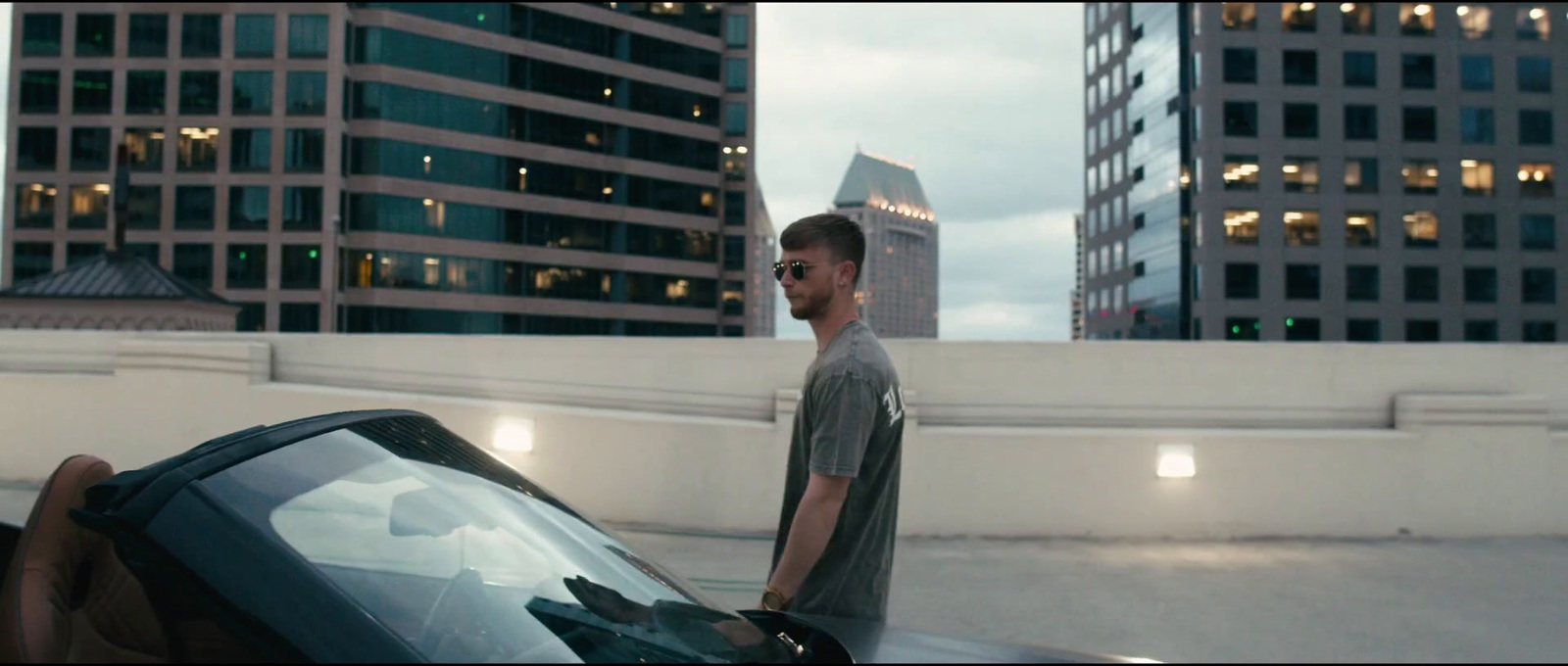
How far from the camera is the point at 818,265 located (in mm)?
3031

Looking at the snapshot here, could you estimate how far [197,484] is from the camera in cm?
174

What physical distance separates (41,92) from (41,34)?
3153mm

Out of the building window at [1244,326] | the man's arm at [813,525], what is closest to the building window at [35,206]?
the building window at [1244,326]

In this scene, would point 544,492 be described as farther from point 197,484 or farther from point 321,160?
point 321,160

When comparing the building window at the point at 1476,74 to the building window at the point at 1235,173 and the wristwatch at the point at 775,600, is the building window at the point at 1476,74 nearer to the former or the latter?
the building window at the point at 1235,173

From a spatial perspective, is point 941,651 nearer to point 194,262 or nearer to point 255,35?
point 194,262

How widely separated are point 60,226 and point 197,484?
69.0 metres

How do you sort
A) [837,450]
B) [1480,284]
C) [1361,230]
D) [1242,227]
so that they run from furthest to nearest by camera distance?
1. [1242,227]
2. [1361,230]
3. [1480,284]
4. [837,450]

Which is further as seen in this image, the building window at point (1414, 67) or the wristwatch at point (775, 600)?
the building window at point (1414, 67)

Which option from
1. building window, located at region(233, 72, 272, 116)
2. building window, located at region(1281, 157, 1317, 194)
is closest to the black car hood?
building window, located at region(233, 72, 272, 116)

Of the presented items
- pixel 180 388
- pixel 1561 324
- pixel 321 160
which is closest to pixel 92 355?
pixel 180 388

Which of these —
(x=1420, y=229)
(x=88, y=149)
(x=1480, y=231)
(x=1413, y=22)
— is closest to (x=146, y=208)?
(x=88, y=149)

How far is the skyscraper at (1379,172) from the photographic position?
60.6 m

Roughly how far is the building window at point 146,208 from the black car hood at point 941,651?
2590 inches
